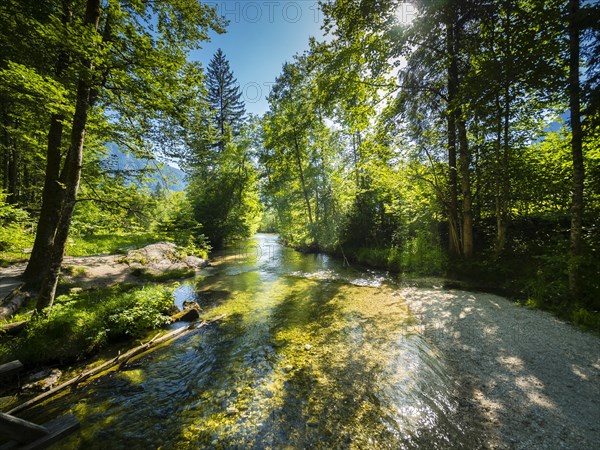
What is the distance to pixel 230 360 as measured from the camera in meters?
5.16

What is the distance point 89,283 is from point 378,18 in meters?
14.6

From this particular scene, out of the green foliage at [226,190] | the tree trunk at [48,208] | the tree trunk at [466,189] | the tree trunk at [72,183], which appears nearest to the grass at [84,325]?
the tree trunk at [72,183]

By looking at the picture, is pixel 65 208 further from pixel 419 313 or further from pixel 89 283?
pixel 419 313

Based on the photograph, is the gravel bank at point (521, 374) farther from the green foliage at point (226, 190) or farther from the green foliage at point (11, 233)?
the green foliage at point (226, 190)

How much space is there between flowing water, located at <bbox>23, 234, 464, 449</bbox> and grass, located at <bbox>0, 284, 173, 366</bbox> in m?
1.13

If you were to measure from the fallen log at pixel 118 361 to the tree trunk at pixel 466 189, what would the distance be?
10.8 m

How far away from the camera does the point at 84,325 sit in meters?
5.33

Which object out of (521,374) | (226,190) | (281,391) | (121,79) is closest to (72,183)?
(121,79)

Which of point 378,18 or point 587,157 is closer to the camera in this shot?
point 587,157

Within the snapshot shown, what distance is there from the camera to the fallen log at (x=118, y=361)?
3.72m

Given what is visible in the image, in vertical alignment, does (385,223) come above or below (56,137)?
below

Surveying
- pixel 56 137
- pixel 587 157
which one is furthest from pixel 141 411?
pixel 587 157

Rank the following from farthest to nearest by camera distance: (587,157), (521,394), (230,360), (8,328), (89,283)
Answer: (89,283) → (587,157) → (230,360) → (8,328) → (521,394)

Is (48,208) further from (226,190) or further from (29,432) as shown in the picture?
(226,190)
